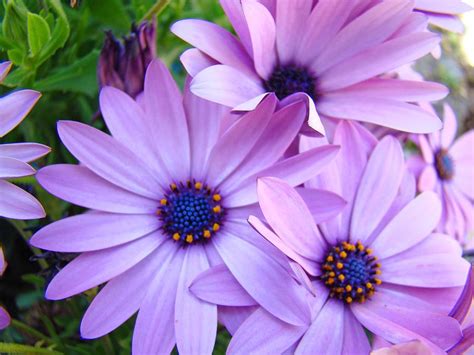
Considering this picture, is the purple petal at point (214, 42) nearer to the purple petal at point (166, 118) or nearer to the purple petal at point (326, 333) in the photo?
the purple petal at point (166, 118)

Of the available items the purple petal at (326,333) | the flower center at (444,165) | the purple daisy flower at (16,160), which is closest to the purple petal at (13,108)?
the purple daisy flower at (16,160)

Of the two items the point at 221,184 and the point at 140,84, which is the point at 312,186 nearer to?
the point at 221,184

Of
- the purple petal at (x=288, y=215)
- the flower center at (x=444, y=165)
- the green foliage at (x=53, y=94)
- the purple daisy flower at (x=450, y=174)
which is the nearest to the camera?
the purple petal at (x=288, y=215)

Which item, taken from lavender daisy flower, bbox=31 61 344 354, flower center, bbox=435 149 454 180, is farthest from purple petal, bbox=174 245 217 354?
flower center, bbox=435 149 454 180

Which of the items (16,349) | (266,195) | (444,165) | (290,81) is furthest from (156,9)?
(444,165)

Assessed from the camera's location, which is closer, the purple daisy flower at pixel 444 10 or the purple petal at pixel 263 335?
the purple petal at pixel 263 335

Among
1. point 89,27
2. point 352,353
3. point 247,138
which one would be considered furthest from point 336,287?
point 89,27

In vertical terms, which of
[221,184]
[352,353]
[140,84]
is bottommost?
[352,353]
